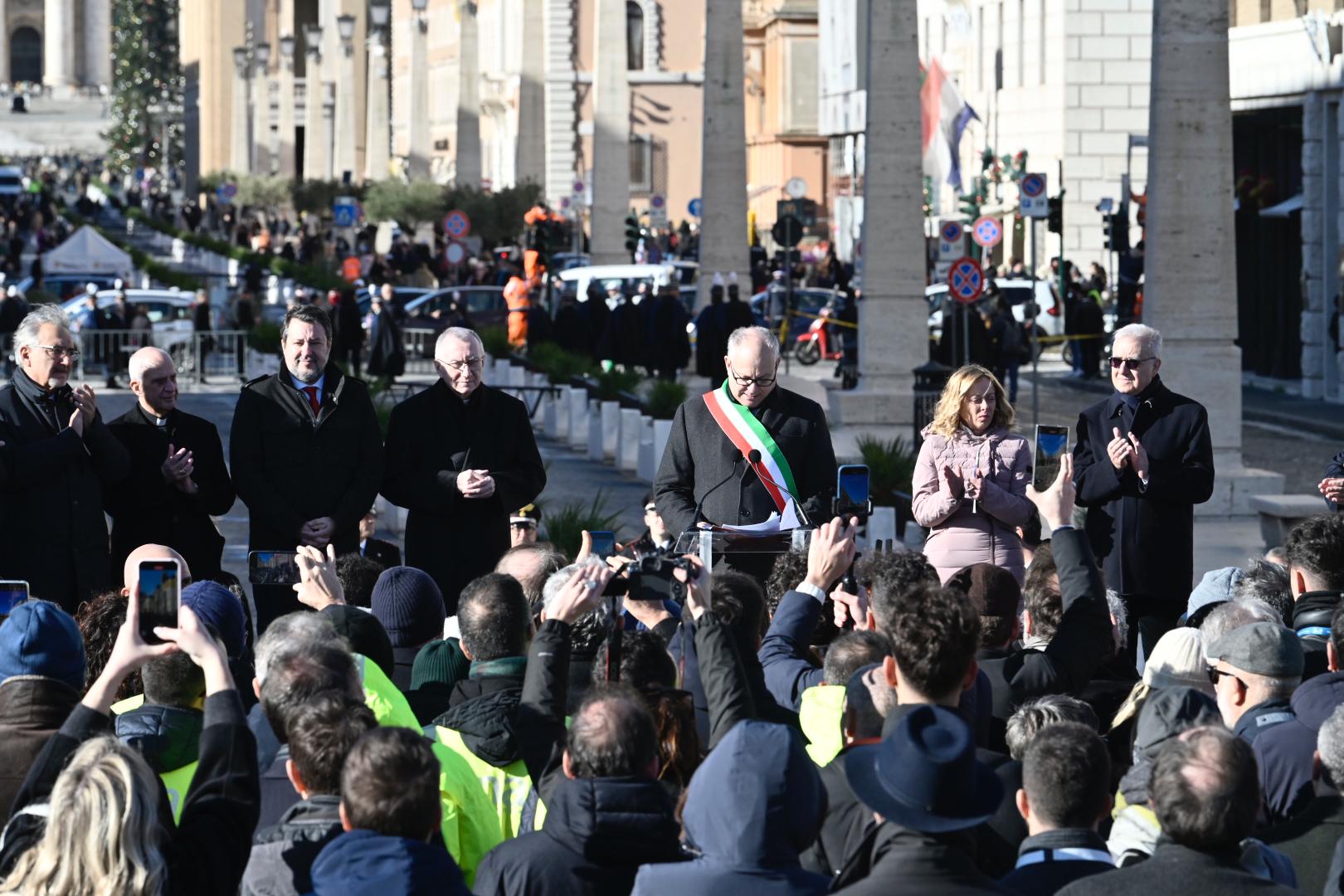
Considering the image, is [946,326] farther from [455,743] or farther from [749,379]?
[455,743]

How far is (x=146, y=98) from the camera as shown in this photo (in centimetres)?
13362

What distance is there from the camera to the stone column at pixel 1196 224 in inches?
722

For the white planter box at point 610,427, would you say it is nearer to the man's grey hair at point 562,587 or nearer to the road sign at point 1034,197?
the road sign at point 1034,197

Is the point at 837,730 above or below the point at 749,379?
below

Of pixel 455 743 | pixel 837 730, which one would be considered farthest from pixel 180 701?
pixel 837 730

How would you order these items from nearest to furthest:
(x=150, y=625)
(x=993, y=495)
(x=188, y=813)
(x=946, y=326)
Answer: (x=188, y=813), (x=150, y=625), (x=993, y=495), (x=946, y=326)

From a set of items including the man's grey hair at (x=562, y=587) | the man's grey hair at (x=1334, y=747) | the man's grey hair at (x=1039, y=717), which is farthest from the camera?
the man's grey hair at (x=562, y=587)

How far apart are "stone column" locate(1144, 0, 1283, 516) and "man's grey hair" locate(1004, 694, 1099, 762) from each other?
12.6 meters

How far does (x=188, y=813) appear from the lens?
5.10 metres

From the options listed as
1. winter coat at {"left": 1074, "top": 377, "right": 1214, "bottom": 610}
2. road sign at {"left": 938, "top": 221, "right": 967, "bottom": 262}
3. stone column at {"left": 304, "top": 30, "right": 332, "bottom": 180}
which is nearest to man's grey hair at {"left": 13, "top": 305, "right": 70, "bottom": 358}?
winter coat at {"left": 1074, "top": 377, "right": 1214, "bottom": 610}

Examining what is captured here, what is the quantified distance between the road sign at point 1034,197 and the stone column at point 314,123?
5309cm

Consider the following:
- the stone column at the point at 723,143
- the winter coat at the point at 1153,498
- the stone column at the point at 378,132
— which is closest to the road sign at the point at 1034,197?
the stone column at the point at 723,143

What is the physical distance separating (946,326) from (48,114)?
475 ft

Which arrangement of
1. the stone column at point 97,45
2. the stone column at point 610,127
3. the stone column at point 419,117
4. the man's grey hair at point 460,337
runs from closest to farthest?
the man's grey hair at point 460,337, the stone column at point 610,127, the stone column at point 419,117, the stone column at point 97,45
